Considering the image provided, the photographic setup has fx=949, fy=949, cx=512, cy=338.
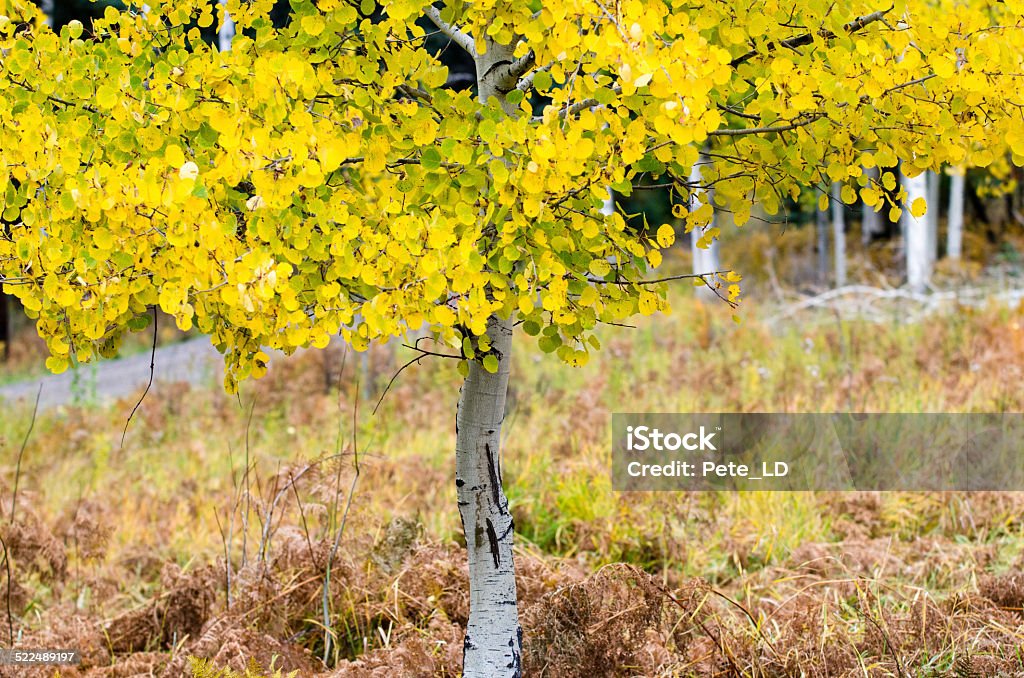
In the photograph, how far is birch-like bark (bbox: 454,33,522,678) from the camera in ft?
8.71

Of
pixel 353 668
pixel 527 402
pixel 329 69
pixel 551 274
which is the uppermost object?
pixel 329 69

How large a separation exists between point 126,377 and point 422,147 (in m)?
10.7

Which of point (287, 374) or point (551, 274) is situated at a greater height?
point (551, 274)

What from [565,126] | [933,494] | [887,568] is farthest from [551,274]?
[933,494]

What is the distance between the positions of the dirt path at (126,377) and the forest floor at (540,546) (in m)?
1.78

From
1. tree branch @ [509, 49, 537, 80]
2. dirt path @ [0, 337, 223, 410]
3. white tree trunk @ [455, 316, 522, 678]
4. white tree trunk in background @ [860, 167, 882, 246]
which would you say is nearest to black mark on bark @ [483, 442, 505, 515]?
white tree trunk @ [455, 316, 522, 678]

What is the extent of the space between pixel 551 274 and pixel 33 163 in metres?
1.10

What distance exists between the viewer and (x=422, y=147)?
2311 mm

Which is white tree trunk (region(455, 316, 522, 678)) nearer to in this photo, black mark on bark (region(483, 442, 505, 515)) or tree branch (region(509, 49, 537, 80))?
black mark on bark (region(483, 442, 505, 515))

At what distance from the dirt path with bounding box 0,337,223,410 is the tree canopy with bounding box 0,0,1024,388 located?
6798mm

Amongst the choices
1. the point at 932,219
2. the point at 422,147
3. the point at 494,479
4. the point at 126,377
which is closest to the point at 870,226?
the point at 932,219

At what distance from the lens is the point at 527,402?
7.30 m

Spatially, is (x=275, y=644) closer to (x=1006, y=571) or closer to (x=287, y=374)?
(x=1006, y=571)

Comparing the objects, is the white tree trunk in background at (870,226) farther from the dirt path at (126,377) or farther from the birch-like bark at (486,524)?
the birch-like bark at (486,524)
